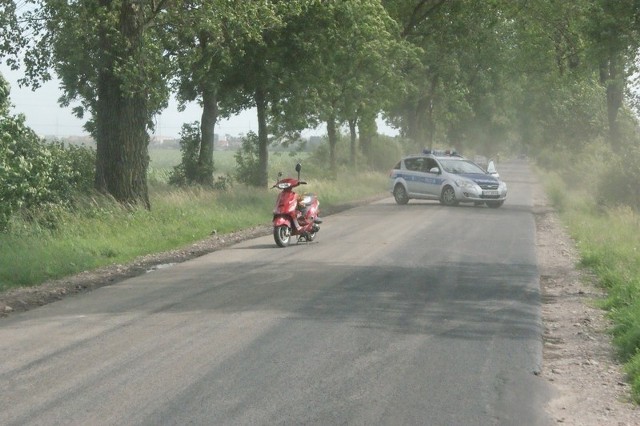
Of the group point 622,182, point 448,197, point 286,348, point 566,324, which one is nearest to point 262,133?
point 448,197

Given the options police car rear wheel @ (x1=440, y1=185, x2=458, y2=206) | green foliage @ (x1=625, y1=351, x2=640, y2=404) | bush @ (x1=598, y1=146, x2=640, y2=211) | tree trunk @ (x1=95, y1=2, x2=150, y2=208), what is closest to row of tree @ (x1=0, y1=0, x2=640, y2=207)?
tree trunk @ (x1=95, y1=2, x2=150, y2=208)

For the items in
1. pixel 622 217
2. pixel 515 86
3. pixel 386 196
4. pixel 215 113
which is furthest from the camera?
pixel 515 86

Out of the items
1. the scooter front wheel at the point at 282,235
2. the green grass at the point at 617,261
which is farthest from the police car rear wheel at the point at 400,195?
the scooter front wheel at the point at 282,235

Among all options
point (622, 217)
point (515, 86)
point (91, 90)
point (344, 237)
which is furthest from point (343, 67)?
point (515, 86)

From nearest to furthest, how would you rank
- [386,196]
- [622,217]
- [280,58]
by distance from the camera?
[622,217] < [280,58] < [386,196]

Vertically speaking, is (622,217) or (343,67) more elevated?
(343,67)

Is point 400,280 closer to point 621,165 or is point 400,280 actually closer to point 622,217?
point 622,217

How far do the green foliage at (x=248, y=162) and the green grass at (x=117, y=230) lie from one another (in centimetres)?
595

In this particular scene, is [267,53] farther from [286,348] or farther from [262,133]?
[286,348]

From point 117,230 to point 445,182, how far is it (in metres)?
18.1

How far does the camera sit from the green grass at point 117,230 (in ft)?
51.2

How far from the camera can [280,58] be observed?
3162 cm

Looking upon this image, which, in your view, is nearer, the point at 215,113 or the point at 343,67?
the point at 215,113

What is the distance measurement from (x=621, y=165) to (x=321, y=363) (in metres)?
27.6
